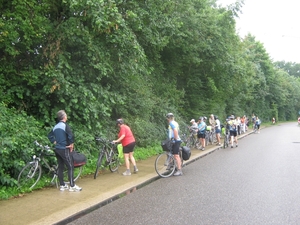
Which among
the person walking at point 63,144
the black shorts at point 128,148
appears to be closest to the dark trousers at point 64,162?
the person walking at point 63,144

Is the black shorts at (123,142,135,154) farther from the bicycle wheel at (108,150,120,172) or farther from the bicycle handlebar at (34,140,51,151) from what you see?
the bicycle handlebar at (34,140,51,151)

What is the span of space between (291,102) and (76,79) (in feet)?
256

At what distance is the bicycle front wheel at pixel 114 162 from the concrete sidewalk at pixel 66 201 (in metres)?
0.63

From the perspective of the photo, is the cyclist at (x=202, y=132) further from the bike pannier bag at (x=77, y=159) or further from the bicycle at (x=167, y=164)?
the bike pannier bag at (x=77, y=159)

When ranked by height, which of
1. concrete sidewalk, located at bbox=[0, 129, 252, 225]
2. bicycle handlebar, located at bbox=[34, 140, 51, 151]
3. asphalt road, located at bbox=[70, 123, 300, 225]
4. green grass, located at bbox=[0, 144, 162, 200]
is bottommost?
asphalt road, located at bbox=[70, 123, 300, 225]

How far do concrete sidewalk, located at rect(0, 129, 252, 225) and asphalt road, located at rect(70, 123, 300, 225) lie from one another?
22cm

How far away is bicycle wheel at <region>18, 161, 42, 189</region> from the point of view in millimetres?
6908

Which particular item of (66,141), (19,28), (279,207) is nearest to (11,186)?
(66,141)

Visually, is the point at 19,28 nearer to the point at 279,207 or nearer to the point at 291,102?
the point at 279,207

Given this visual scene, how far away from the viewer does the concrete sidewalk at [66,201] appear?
5.30m

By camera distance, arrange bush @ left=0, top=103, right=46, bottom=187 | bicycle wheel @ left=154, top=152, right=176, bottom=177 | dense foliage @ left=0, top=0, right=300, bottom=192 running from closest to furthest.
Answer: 1. bush @ left=0, top=103, right=46, bottom=187
2. dense foliage @ left=0, top=0, right=300, bottom=192
3. bicycle wheel @ left=154, top=152, right=176, bottom=177

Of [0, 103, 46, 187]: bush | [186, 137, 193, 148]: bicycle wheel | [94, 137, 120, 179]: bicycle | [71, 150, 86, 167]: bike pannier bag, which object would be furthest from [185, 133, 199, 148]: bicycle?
[0, 103, 46, 187]: bush

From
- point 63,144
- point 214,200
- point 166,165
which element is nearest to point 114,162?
point 166,165

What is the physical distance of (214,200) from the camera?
6594mm
